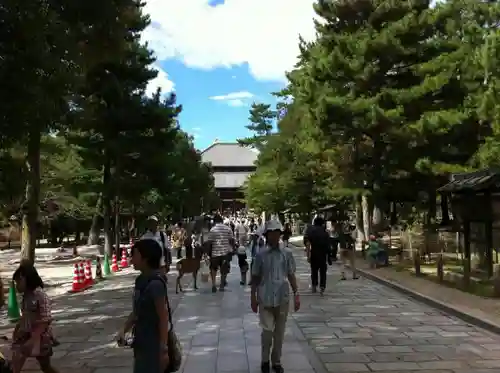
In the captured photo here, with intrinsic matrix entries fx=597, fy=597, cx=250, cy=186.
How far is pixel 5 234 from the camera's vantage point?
4000cm

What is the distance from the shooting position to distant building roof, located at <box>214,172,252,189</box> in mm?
100750

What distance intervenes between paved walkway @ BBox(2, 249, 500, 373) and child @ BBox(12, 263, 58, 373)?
1.41 meters

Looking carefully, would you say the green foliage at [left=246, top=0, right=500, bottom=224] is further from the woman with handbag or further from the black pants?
the woman with handbag

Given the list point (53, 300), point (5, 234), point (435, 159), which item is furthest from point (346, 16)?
point (5, 234)

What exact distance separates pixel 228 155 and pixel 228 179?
553 centimetres

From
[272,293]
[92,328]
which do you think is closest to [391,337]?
[272,293]

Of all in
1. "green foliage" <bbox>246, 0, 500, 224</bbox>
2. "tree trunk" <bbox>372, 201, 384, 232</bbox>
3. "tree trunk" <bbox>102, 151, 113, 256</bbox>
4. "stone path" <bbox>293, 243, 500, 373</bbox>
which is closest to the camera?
"stone path" <bbox>293, 243, 500, 373</bbox>

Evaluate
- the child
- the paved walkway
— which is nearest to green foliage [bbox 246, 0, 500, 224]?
the paved walkway

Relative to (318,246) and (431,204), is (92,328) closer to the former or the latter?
(318,246)

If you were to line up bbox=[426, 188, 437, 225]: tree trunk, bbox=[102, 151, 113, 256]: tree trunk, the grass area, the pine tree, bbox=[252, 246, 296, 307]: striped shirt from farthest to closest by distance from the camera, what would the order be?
the pine tree < bbox=[426, 188, 437, 225]: tree trunk < bbox=[102, 151, 113, 256]: tree trunk < the grass area < bbox=[252, 246, 296, 307]: striped shirt

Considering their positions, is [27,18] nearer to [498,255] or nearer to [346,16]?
[498,255]

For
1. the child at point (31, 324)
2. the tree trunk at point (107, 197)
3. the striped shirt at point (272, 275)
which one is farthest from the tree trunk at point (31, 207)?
the tree trunk at point (107, 197)

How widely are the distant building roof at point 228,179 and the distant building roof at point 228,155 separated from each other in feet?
6.34

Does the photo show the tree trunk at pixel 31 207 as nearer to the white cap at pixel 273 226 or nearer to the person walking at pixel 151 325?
the white cap at pixel 273 226
